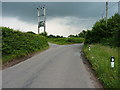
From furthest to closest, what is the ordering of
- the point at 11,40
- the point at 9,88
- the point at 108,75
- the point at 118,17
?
the point at 118,17
the point at 11,40
the point at 108,75
the point at 9,88

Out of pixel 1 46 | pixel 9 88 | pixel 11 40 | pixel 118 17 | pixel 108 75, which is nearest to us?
pixel 9 88

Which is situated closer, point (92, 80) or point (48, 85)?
point (48, 85)

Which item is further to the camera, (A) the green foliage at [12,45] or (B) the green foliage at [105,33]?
(B) the green foliage at [105,33]

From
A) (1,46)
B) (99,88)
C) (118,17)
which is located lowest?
(99,88)

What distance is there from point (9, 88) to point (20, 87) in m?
0.47

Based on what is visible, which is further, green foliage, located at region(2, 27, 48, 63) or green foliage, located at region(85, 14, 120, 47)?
green foliage, located at region(85, 14, 120, 47)

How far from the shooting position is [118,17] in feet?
123

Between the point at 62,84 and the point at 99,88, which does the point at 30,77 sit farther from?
the point at 99,88

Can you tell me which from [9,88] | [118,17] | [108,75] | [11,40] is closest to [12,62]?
[11,40]

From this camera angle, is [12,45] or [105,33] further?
[105,33]

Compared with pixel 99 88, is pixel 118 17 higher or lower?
higher

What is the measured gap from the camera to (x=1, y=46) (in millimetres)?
15117

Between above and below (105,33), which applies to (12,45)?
below

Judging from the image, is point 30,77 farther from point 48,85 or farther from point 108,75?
point 108,75
